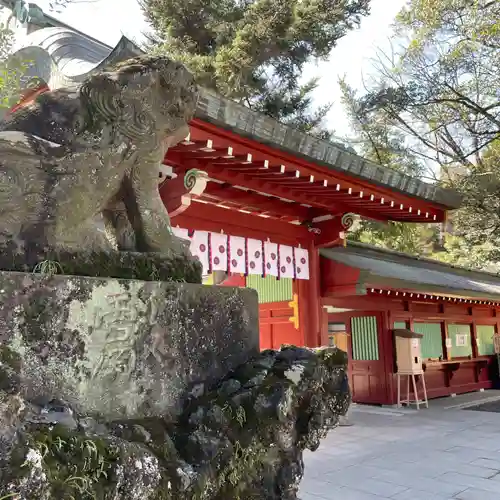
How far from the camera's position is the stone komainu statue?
1799mm

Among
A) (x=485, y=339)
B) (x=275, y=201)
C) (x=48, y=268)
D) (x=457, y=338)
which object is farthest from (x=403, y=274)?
(x=48, y=268)

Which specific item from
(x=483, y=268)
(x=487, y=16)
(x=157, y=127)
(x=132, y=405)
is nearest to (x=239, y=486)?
(x=132, y=405)

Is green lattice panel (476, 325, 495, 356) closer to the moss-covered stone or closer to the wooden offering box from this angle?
the wooden offering box

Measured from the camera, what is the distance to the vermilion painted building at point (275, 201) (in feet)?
18.2

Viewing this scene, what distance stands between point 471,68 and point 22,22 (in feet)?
35.5

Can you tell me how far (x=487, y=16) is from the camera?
9.84 metres

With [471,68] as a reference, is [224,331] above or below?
below

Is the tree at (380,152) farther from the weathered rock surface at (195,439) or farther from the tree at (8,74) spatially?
the weathered rock surface at (195,439)

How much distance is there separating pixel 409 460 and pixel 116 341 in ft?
18.2

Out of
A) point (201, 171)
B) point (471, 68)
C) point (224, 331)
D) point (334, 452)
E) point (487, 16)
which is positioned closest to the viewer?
point (224, 331)

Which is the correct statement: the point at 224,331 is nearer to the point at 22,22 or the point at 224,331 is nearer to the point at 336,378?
the point at 336,378

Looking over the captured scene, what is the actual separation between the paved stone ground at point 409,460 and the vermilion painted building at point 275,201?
1700 mm

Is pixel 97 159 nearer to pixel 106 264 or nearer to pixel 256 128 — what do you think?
pixel 106 264

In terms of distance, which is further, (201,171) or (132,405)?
(201,171)
